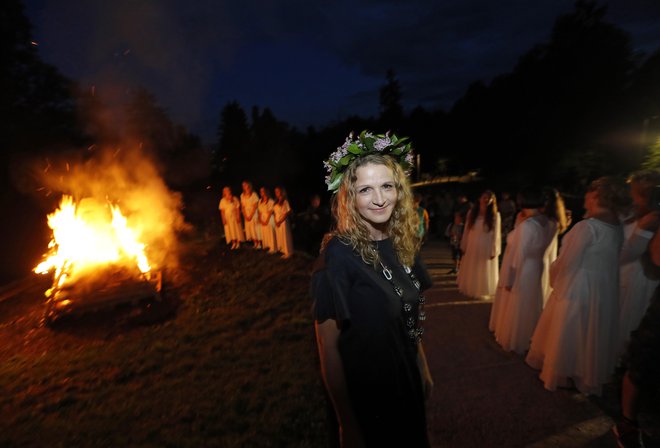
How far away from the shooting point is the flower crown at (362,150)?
8.48ft

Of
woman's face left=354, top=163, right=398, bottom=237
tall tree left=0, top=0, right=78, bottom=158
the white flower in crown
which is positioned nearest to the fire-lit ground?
woman's face left=354, top=163, right=398, bottom=237

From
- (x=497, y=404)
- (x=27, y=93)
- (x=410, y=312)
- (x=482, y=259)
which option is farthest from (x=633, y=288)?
(x=27, y=93)

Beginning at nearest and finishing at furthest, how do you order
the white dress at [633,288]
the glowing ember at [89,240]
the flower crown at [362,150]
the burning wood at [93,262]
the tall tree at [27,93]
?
1. the flower crown at [362,150]
2. the white dress at [633,288]
3. the burning wood at [93,262]
4. the glowing ember at [89,240]
5. the tall tree at [27,93]

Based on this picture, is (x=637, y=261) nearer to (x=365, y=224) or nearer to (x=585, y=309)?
(x=585, y=309)

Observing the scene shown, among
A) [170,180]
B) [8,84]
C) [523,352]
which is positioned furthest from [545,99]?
[8,84]

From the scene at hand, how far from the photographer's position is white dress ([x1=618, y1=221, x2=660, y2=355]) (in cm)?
475

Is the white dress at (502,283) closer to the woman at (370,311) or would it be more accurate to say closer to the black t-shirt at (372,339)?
the woman at (370,311)

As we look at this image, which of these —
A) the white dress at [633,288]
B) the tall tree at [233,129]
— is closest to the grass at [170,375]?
the white dress at [633,288]

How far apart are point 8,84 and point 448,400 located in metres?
24.3

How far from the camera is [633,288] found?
193 inches

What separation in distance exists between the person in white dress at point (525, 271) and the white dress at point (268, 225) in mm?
8666

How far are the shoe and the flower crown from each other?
3.36 m

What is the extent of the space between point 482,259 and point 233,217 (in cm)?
1005

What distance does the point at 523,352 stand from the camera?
5.32 metres
